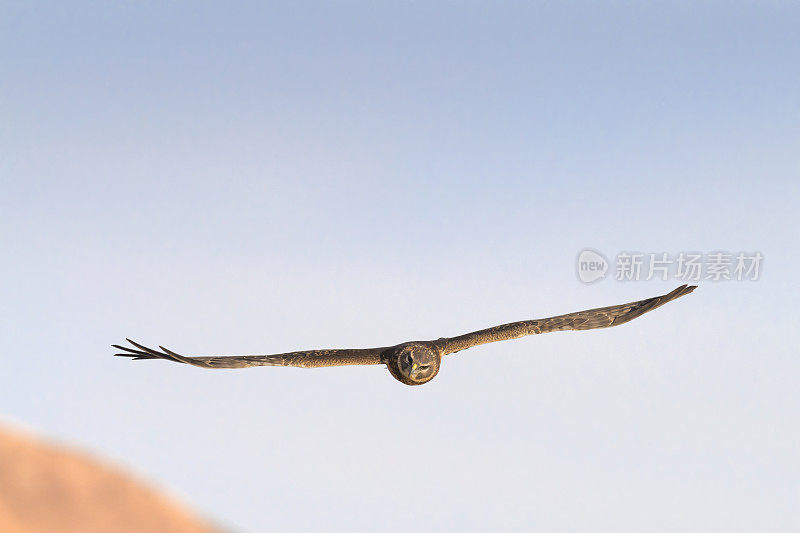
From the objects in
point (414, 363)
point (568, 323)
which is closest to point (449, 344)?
point (414, 363)

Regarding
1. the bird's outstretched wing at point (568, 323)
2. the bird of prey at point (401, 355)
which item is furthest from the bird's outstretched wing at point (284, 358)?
the bird's outstretched wing at point (568, 323)

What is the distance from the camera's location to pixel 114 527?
A: 55.0 metres

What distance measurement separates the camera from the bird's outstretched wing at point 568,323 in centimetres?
1777

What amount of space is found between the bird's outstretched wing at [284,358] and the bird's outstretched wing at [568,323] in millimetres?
1703

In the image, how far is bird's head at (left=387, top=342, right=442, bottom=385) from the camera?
16.8 m

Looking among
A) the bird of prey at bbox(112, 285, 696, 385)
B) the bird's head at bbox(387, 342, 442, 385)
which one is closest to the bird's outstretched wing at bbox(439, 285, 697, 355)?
the bird of prey at bbox(112, 285, 696, 385)

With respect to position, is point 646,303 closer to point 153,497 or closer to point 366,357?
point 366,357

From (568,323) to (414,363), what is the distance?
162 inches

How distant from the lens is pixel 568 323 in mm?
18750

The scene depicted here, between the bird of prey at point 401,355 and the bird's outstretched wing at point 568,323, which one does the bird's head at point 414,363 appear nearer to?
the bird of prey at point 401,355

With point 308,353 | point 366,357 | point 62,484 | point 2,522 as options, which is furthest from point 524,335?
point 62,484

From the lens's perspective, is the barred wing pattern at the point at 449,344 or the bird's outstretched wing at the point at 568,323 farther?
the bird's outstretched wing at the point at 568,323

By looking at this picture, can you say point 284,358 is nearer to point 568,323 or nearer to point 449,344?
point 449,344

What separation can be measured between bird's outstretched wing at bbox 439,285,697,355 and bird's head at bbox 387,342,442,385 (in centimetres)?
58
